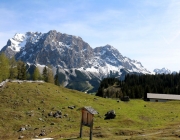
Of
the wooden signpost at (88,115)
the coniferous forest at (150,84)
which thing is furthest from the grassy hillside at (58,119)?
the coniferous forest at (150,84)

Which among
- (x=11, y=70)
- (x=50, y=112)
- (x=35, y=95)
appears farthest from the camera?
(x=11, y=70)

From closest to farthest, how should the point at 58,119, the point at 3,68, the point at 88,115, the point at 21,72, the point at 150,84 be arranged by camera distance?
the point at 88,115 < the point at 58,119 < the point at 3,68 < the point at 21,72 < the point at 150,84

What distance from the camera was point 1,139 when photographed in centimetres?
4259

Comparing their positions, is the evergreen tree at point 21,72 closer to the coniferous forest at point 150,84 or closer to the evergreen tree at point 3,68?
the evergreen tree at point 3,68

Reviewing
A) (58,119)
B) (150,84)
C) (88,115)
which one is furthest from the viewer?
(150,84)

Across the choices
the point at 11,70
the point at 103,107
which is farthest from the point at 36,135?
the point at 11,70

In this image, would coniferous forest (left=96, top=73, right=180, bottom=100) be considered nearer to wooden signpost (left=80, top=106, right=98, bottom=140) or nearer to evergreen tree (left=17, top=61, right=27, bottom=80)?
evergreen tree (left=17, top=61, right=27, bottom=80)

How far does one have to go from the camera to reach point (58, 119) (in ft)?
174

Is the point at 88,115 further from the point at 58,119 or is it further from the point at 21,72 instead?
the point at 21,72

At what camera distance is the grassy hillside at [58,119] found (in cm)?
4266

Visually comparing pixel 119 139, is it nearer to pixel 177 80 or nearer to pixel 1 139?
pixel 1 139

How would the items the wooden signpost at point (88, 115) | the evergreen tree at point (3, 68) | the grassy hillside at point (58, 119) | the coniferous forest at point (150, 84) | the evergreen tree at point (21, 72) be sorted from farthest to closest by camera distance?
the coniferous forest at point (150, 84), the evergreen tree at point (21, 72), the evergreen tree at point (3, 68), the grassy hillside at point (58, 119), the wooden signpost at point (88, 115)

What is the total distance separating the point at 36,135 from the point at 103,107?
25.6 meters

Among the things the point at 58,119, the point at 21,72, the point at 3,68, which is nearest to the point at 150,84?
the point at 21,72
